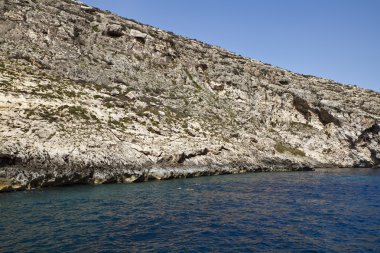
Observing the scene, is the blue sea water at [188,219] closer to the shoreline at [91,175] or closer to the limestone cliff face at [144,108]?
the shoreline at [91,175]

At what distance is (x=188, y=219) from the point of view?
27.0m

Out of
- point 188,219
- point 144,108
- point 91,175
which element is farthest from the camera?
point 144,108

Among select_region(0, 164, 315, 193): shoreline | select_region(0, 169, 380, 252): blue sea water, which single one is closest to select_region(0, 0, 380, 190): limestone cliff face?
select_region(0, 164, 315, 193): shoreline

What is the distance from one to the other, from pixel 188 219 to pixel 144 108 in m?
37.1

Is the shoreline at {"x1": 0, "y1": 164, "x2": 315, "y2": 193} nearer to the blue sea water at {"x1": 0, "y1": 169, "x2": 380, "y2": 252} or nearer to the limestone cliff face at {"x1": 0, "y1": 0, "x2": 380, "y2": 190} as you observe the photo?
the limestone cliff face at {"x1": 0, "y1": 0, "x2": 380, "y2": 190}

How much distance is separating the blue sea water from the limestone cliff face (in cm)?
662

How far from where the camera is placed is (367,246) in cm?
2062

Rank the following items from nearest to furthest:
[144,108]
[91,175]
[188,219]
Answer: [188,219] → [91,175] → [144,108]

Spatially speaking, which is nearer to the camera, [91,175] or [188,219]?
[188,219]

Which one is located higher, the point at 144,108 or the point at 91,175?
the point at 144,108

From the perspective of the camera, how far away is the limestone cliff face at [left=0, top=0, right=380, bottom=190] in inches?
1730

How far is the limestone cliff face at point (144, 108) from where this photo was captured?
43.9 meters

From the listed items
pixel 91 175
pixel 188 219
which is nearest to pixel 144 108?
pixel 91 175

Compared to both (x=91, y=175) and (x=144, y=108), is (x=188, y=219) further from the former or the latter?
(x=144, y=108)
